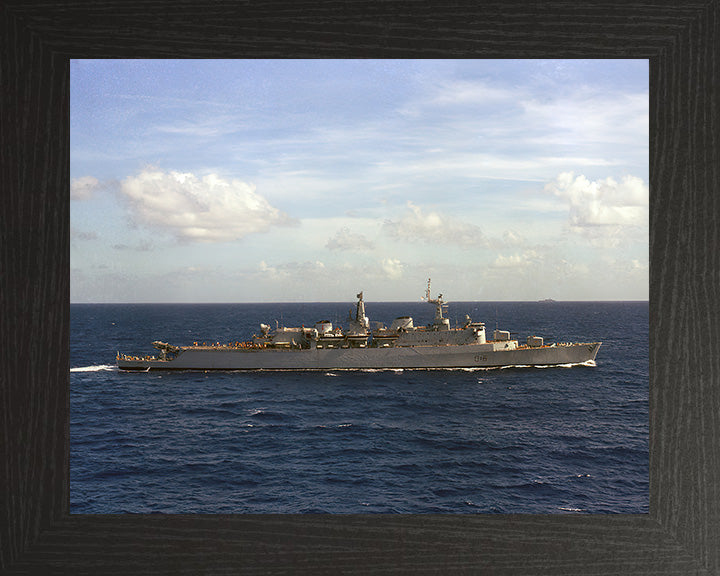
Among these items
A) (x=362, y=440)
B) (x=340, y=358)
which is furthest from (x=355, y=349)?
(x=362, y=440)

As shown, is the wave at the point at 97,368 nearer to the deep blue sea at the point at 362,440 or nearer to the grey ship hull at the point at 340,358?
the deep blue sea at the point at 362,440

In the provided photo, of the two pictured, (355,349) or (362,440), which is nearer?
(362,440)

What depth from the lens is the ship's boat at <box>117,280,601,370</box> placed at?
41.2 feet

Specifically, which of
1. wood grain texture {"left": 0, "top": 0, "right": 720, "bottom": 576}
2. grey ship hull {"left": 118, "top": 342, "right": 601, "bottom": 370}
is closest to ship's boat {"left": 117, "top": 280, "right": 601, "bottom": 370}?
grey ship hull {"left": 118, "top": 342, "right": 601, "bottom": 370}

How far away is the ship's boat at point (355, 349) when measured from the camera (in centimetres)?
1257

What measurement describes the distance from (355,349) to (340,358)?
A: 45cm

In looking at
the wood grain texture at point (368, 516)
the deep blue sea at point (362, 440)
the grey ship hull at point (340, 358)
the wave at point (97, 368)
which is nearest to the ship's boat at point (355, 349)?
the grey ship hull at point (340, 358)

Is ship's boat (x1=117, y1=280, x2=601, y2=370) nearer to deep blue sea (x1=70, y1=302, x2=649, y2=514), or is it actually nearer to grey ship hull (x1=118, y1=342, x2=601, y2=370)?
grey ship hull (x1=118, y1=342, x2=601, y2=370)

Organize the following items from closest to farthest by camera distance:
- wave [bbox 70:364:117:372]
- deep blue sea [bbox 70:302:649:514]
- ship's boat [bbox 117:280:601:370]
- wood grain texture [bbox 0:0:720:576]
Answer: wood grain texture [bbox 0:0:720:576] < deep blue sea [bbox 70:302:649:514] < ship's boat [bbox 117:280:601:370] < wave [bbox 70:364:117:372]

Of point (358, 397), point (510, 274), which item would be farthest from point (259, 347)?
point (510, 274)

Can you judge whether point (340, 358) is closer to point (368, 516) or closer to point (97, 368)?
point (97, 368)

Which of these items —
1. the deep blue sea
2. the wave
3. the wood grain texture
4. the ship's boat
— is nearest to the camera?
the wood grain texture

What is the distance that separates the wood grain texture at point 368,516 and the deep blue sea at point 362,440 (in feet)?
0.67

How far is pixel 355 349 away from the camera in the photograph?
12.6 m
